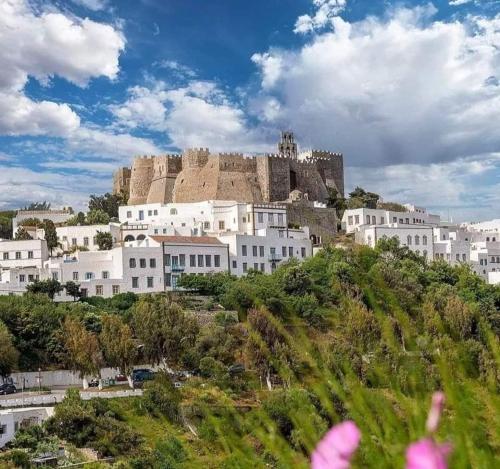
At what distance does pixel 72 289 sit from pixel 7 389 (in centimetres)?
916

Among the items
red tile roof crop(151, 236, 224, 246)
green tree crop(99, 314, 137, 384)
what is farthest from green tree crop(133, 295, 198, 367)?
red tile roof crop(151, 236, 224, 246)

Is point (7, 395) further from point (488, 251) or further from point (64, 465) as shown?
point (488, 251)

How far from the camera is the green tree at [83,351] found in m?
25.8

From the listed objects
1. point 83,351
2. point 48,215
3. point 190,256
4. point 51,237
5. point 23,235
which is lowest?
point 83,351

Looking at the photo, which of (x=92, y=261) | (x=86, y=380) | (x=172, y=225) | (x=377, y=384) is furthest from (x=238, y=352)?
(x=377, y=384)

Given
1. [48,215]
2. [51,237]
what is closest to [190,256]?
[51,237]

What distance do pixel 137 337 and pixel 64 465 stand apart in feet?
38.2

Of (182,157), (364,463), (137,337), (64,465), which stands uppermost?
(182,157)

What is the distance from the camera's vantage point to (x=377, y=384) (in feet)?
7.92

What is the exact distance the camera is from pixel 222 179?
5497 cm

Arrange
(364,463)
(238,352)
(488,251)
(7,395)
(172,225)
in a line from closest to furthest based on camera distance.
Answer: (364,463)
(7,395)
(238,352)
(172,225)
(488,251)

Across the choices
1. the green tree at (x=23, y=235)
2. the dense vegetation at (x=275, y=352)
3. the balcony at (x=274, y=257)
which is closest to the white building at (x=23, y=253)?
the green tree at (x=23, y=235)

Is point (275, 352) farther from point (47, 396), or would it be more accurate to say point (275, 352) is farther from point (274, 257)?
point (274, 257)

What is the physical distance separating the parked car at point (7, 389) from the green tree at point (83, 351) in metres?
2.30
